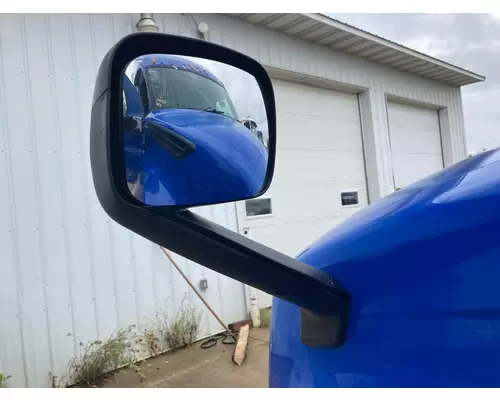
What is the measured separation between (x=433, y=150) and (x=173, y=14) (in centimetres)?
576

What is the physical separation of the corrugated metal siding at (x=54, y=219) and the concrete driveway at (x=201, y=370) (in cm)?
43

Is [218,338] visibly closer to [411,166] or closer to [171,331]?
[171,331]

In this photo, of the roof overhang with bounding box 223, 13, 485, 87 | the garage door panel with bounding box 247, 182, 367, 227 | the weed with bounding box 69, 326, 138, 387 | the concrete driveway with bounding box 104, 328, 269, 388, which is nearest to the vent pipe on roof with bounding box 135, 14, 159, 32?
the roof overhang with bounding box 223, 13, 485, 87

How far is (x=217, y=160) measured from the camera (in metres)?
0.73

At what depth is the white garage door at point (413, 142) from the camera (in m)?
7.13

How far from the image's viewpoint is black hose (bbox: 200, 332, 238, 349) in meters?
4.20

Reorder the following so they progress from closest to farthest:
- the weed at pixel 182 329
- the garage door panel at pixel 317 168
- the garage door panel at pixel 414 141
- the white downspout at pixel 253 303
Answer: the weed at pixel 182 329 < the white downspout at pixel 253 303 < the garage door panel at pixel 317 168 < the garage door panel at pixel 414 141

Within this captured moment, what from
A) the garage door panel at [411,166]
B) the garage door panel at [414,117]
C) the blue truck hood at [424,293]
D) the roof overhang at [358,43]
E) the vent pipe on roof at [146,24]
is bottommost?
the blue truck hood at [424,293]

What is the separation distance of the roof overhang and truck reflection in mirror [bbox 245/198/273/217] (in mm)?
2146

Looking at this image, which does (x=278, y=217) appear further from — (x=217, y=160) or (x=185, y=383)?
(x=217, y=160)

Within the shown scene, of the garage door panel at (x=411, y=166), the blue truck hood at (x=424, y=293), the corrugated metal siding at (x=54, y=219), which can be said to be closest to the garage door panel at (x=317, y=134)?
the garage door panel at (x=411, y=166)

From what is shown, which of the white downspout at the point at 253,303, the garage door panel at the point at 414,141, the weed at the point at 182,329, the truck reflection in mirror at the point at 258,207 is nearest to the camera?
the weed at the point at 182,329

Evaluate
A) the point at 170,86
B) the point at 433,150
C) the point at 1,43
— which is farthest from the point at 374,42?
the point at 170,86

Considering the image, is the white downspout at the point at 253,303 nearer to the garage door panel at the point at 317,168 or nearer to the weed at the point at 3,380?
the garage door panel at the point at 317,168
